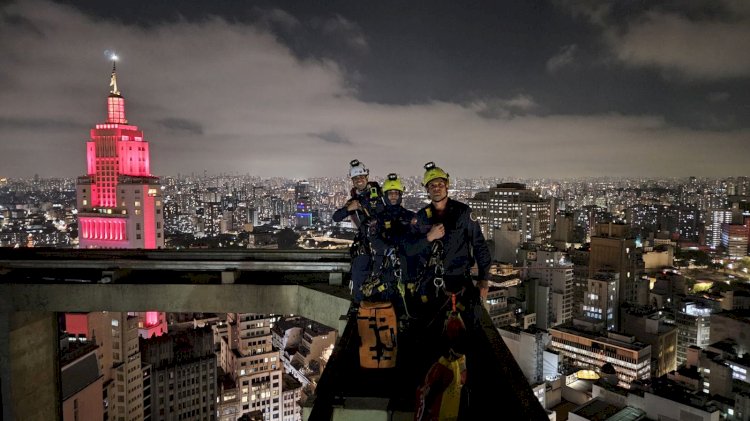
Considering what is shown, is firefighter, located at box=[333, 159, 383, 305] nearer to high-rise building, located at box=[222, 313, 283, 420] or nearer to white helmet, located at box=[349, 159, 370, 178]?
white helmet, located at box=[349, 159, 370, 178]

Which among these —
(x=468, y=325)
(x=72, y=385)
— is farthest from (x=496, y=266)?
(x=468, y=325)

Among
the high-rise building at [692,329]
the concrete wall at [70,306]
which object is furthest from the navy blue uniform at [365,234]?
the high-rise building at [692,329]

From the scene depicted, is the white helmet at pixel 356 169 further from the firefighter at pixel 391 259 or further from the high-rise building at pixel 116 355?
the high-rise building at pixel 116 355

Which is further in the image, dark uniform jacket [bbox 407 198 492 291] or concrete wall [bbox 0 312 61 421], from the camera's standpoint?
concrete wall [bbox 0 312 61 421]

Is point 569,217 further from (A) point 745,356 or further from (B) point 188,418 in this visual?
(B) point 188,418

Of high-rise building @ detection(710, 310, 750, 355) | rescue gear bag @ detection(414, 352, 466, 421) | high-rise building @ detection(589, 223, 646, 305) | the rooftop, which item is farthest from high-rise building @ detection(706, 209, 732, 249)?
rescue gear bag @ detection(414, 352, 466, 421)
